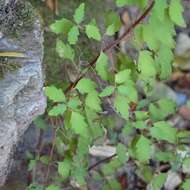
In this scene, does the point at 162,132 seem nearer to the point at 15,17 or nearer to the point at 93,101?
the point at 93,101

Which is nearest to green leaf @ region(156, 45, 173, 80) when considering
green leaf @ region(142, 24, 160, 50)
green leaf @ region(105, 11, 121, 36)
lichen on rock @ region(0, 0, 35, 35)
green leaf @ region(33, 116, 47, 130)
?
green leaf @ region(142, 24, 160, 50)

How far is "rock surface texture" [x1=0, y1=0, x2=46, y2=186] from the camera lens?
158cm

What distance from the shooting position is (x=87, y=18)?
8.78 feet

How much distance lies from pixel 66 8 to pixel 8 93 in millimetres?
1127

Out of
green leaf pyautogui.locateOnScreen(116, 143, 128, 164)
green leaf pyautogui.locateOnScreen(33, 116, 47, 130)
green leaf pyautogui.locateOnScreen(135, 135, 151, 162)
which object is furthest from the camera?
green leaf pyautogui.locateOnScreen(33, 116, 47, 130)

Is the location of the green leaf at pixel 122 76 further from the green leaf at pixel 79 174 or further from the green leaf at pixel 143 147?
the green leaf at pixel 79 174

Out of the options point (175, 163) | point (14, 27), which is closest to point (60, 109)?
point (14, 27)

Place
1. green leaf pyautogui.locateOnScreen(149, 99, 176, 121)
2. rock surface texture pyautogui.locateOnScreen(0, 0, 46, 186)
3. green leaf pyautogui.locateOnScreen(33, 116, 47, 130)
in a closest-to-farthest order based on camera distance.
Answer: rock surface texture pyautogui.locateOnScreen(0, 0, 46, 186) < green leaf pyautogui.locateOnScreen(149, 99, 176, 121) < green leaf pyautogui.locateOnScreen(33, 116, 47, 130)

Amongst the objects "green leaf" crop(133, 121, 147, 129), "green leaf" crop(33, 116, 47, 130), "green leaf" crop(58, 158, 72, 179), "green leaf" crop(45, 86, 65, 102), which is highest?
"green leaf" crop(45, 86, 65, 102)

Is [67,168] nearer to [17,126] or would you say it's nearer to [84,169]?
[84,169]

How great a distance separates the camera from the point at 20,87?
1.60 metres

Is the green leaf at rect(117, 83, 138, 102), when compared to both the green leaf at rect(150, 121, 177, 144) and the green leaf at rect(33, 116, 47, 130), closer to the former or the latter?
the green leaf at rect(150, 121, 177, 144)

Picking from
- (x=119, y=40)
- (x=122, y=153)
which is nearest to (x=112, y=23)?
(x=119, y=40)

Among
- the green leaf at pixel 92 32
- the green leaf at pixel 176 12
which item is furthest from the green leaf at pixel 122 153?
the green leaf at pixel 176 12
